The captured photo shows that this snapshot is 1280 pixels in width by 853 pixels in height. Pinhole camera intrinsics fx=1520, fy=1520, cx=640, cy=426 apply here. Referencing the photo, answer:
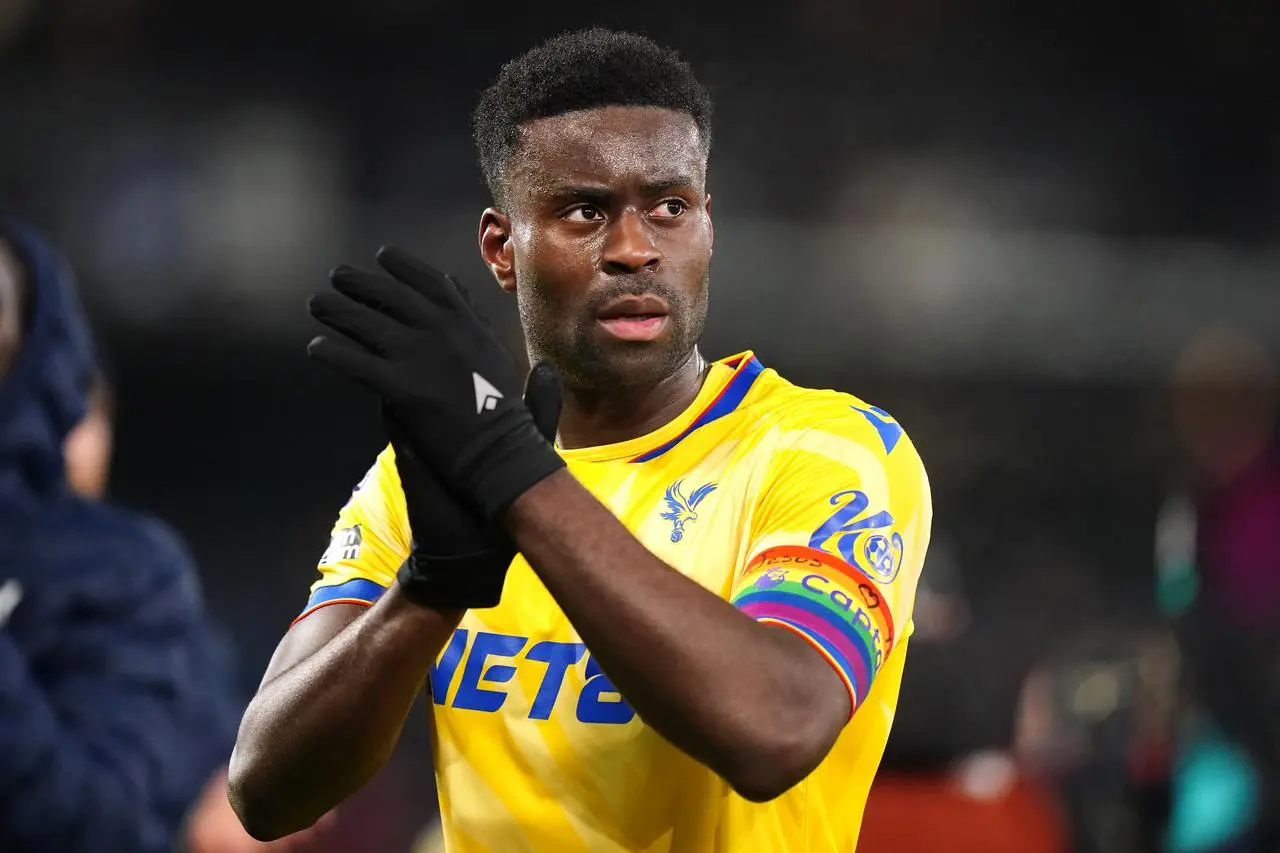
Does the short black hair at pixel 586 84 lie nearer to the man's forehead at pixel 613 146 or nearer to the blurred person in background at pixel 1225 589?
the man's forehead at pixel 613 146

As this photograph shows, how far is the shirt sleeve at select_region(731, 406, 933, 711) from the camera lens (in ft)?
5.52

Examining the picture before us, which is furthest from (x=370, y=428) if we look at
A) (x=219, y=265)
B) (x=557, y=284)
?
(x=557, y=284)

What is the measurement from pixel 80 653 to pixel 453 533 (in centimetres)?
231

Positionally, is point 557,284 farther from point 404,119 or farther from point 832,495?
point 404,119

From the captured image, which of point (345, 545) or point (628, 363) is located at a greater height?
point (628, 363)

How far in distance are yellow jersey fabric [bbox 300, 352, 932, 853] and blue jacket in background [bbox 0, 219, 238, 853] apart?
1.74 m

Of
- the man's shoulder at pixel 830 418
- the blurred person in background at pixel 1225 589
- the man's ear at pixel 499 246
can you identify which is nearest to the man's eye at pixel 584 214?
the man's ear at pixel 499 246

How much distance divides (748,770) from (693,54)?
5.05 meters

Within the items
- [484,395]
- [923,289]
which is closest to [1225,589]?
[923,289]

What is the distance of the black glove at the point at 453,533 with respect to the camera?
5.41 feet

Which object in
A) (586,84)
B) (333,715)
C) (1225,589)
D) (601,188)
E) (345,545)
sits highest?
(586,84)

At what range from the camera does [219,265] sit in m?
5.57

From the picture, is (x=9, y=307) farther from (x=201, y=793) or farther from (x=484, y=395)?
(x=484, y=395)

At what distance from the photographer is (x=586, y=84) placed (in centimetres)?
210
